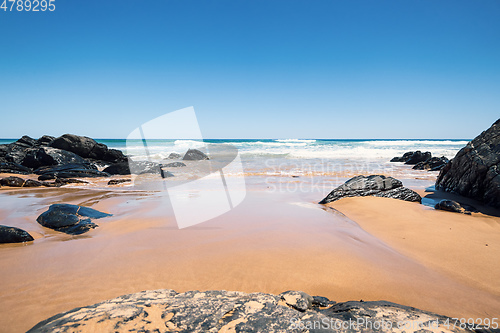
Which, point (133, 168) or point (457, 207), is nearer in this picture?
point (457, 207)

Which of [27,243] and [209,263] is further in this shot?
[27,243]

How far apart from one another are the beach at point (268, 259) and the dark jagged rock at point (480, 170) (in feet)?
2.36

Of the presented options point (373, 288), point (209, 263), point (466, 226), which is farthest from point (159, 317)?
point (466, 226)

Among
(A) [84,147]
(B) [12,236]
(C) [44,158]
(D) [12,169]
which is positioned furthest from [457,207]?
(A) [84,147]

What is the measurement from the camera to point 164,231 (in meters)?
3.44

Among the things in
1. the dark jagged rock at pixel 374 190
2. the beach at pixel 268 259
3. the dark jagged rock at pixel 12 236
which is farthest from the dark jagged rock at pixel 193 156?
the dark jagged rock at pixel 12 236

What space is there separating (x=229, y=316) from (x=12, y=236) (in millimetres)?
3323

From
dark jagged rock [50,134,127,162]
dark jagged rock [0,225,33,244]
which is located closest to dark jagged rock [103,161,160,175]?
dark jagged rock [50,134,127,162]

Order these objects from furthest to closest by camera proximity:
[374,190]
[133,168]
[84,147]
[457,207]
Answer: [84,147], [133,168], [374,190], [457,207]

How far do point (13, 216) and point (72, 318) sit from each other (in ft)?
14.2

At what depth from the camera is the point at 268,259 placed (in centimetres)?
252

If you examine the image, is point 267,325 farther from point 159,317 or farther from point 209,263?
point 209,263

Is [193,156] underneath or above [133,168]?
above

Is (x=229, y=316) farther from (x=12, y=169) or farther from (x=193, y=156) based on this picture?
(x=193, y=156)
